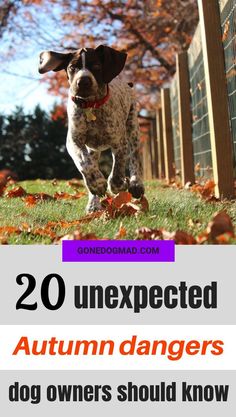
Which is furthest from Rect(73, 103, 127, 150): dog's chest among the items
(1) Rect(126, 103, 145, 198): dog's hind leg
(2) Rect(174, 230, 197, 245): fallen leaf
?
(2) Rect(174, 230, 197, 245): fallen leaf

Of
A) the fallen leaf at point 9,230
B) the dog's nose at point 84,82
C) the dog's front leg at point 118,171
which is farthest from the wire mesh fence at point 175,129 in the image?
the fallen leaf at point 9,230

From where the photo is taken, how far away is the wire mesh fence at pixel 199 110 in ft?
25.8

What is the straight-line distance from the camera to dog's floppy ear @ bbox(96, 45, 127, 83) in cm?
472

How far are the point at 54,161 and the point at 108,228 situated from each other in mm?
28909

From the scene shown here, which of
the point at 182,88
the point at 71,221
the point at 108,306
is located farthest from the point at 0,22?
the point at 108,306

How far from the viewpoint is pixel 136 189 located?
5.56 meters

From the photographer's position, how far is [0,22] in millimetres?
19078

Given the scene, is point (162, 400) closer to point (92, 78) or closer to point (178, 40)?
point (92, 78)

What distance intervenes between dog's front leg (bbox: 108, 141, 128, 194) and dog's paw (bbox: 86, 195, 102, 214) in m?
0.49

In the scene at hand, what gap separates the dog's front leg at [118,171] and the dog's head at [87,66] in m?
0.69

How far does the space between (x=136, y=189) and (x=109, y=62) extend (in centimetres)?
124

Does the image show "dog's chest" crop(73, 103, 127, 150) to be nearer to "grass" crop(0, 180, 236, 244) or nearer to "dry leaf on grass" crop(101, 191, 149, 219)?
"grass" crop(0, 180, 236, 244)

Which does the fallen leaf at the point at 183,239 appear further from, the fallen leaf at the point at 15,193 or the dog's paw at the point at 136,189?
the fallen leaf at the point at 15,193

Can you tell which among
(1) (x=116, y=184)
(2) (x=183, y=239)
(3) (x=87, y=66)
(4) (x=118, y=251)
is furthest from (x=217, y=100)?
(4) (x=118, y=251)
